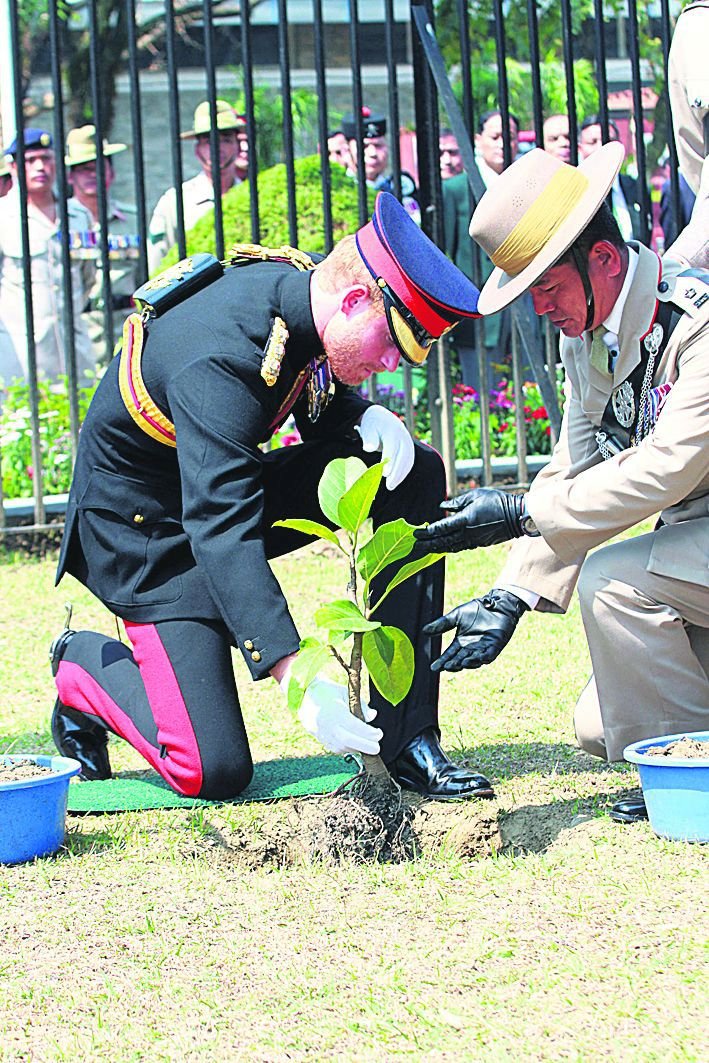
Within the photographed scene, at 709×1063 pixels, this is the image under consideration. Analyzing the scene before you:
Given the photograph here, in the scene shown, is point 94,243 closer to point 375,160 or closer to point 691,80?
point 375,160

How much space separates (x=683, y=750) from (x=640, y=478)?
590 millimetres

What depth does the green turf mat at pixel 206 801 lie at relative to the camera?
3.52 m

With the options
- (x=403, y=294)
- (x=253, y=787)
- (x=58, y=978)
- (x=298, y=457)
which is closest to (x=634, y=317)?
(x=403, y=294)

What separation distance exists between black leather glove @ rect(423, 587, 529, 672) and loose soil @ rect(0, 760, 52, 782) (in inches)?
36.3

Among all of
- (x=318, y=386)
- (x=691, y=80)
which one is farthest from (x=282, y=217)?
(x=318, y=386)

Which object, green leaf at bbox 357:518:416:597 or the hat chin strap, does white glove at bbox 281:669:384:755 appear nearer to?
green leaf at bbox 357:518:416:597

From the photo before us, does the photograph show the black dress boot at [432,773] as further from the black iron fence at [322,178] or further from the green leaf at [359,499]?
the black iron fence at [322,178]

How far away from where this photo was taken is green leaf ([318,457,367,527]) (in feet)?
9.87

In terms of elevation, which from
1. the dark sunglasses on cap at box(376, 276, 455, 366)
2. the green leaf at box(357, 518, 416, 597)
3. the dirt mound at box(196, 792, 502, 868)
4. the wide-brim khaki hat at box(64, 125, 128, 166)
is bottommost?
the dirt mound at box(196, 792, 502, 868)

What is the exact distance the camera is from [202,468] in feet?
10.1

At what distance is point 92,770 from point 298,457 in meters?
1.05

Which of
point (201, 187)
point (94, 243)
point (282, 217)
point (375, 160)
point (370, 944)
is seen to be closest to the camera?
point (370, 944)

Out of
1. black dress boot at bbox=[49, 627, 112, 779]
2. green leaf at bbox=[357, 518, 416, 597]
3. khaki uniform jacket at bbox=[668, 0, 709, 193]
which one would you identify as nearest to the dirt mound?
green leaf at bbox=[357, 518, 416, 597]

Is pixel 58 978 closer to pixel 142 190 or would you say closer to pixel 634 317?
pixel 634 317
